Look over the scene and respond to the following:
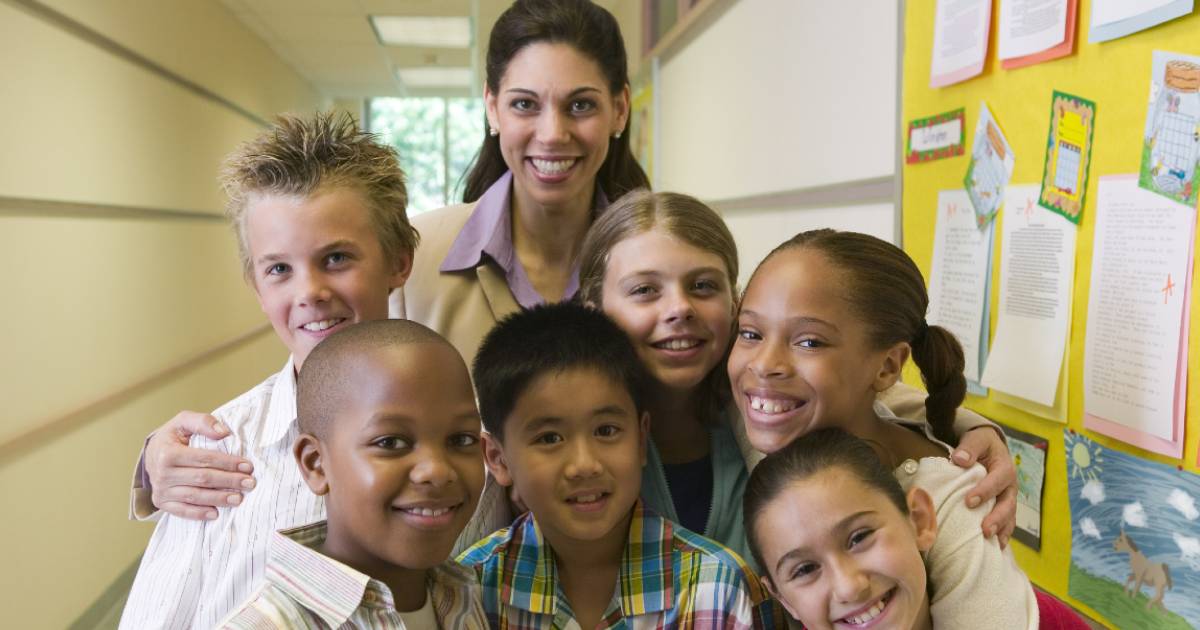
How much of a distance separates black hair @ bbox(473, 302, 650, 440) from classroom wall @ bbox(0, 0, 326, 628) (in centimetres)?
214

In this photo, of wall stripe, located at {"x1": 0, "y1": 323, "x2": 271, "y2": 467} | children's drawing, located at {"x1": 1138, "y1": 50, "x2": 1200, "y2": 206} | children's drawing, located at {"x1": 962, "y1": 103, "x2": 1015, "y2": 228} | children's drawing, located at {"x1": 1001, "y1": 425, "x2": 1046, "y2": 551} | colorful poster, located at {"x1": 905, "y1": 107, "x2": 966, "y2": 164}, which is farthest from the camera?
wall stripe, located at {"x1": 0, "y1": 323, "x2": 271, "y2": 467}

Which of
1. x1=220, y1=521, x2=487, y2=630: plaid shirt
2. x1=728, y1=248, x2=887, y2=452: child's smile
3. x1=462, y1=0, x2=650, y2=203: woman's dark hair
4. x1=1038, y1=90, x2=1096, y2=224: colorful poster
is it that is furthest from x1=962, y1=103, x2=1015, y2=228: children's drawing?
A: x1=220, y1=521, x2=487, y2=630: plaid shirt

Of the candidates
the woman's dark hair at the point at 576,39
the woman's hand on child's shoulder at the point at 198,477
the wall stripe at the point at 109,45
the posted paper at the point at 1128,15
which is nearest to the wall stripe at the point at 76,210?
the wall stripe at the point at 109,45

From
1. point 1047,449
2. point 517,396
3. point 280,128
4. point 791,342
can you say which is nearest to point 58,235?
point 280,128

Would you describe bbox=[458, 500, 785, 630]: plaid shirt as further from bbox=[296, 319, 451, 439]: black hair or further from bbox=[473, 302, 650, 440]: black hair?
bbox=[296, 319, 451, 439]: black hair

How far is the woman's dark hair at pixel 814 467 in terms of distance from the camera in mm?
1344

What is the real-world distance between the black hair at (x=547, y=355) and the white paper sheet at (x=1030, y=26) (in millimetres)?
867

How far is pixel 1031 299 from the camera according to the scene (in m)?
1.67

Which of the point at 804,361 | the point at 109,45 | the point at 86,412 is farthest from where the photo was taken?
the point at 109,45

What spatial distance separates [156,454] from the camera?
5.05 feet

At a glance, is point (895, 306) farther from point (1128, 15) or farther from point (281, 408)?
point (281, 408)

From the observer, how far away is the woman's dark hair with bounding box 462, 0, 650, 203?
6.75 ft

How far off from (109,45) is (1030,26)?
12.7 ft

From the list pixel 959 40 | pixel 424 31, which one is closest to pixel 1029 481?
pixel 959 40
